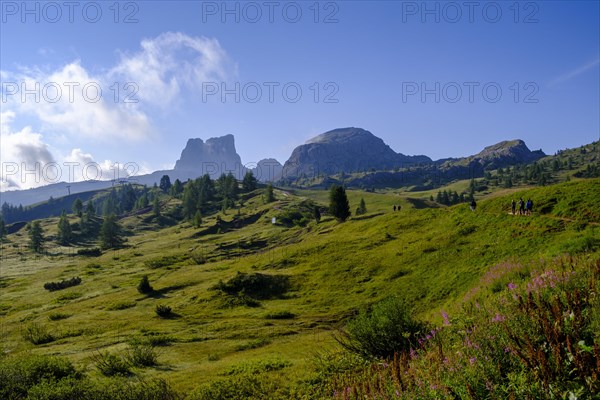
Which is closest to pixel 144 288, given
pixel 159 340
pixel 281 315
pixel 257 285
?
pixel 257 285

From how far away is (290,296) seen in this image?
46.4m

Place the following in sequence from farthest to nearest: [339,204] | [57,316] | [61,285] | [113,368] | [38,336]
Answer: [339,204]
[61,285]
[57,316]
[38,336]
[113,368]

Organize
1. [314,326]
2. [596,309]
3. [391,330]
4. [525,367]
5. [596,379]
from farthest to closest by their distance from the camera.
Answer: [314,326], [391,330], [596,309], [525,367], [596,379]

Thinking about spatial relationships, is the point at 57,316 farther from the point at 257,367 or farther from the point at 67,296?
the point at 257,367

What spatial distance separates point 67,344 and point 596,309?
139 feet

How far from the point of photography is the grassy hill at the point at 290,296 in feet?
78.2

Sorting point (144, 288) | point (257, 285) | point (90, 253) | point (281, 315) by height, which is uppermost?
point (257, 285)

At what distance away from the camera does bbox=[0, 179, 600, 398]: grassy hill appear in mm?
23828

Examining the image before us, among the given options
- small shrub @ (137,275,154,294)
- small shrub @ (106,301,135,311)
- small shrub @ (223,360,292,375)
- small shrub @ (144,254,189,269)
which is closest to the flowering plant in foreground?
small shrub @ (223,360,292,375)

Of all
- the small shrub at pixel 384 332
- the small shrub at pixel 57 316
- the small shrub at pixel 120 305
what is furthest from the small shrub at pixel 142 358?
the small shrub at pixel 57 316

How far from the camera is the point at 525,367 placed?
7312mm

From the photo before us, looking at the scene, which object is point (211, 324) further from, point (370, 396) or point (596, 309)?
point (596, 309)

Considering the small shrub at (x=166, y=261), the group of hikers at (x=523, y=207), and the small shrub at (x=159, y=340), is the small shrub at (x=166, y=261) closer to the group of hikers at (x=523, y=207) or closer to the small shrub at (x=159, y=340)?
the small shrub at (x=159, y=340)

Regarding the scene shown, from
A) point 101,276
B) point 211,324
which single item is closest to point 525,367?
point 211,324
